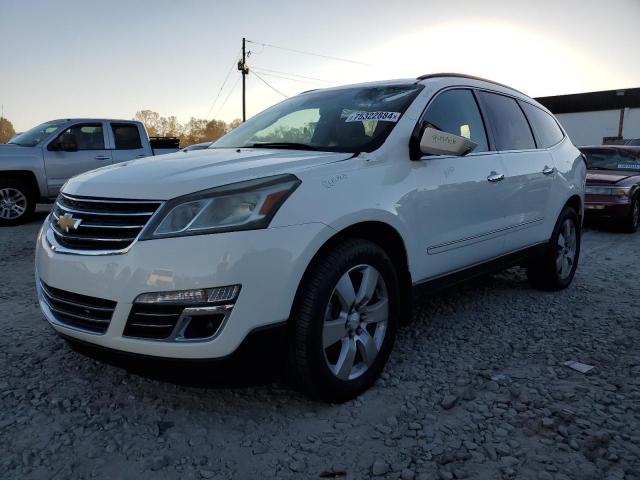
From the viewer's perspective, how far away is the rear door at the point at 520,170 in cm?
374

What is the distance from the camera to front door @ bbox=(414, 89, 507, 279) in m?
2.96

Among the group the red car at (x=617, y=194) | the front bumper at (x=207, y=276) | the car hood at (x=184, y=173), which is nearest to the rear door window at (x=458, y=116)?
the car hood at (x=184, y=173)

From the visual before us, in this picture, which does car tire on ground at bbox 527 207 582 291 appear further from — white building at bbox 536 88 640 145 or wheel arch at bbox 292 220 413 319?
white building at bbox 536 88 640 145

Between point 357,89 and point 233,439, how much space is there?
2.46m

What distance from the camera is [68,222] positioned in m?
2.35

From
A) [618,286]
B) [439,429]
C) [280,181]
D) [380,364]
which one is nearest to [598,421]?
[439,429]

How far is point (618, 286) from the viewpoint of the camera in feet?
15.9

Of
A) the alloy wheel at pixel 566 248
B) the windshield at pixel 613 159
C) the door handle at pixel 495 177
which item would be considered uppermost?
the door handle at pixel 495 177

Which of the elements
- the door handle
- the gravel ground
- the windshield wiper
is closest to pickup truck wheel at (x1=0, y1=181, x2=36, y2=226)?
the gravel ground

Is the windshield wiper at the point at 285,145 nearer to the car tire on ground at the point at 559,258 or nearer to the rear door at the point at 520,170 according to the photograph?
the rear door at the point at 520,170

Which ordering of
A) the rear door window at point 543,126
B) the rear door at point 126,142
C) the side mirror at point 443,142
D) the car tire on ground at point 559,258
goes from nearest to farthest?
the side mirror at point 443,142
the rear door window at point 543,126
the car tire on ground at point 559,258
the rear door at point 126,142

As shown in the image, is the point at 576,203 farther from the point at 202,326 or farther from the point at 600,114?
the point at 600,114

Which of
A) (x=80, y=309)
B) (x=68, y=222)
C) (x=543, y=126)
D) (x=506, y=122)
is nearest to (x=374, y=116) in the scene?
(x=506, y=122)

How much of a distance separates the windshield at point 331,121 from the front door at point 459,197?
0.25 metres
